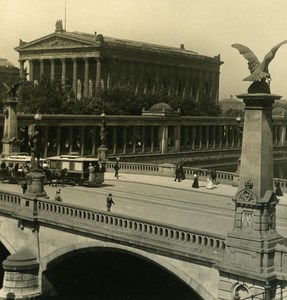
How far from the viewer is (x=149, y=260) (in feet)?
82.9

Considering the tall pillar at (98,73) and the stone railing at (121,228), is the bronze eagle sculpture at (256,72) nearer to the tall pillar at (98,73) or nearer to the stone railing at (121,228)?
the stone railing at (121,228)

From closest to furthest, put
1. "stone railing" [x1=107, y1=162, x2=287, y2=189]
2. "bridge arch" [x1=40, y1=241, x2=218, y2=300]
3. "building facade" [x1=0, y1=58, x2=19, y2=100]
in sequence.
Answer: "bridge arch" [x1=40, y1=241, x2=218, y2=300], "stone railing" [x1=107, y1=162, x2=287, y2=189], "building facade" [x1=0, y1=58, x2=19, y2=100]

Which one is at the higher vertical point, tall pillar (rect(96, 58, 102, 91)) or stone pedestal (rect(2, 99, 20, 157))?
tall pillar (rect(96, 58, 102, 91))

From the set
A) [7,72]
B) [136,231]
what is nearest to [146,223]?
[136,231]

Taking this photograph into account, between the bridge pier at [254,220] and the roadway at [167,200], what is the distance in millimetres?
3104

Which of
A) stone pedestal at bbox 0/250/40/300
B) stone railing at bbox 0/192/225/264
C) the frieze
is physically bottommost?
stone pedestal at bbox 0/250/40/300

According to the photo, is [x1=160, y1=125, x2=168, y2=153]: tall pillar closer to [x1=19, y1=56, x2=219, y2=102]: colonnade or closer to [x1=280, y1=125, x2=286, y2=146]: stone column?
[x1=19, y1=56, x2=219, y2=102]: colonnade

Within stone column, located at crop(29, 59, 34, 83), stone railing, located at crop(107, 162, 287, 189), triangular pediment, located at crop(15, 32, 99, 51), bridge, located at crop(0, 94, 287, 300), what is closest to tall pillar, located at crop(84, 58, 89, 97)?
triangular pediment, located at crop(15, 32, 99, 51)

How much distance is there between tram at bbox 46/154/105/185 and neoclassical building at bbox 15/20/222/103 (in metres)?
59.9

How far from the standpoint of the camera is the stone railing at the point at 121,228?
23266 millimetres

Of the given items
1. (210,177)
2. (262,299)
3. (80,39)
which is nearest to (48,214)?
(262,299)

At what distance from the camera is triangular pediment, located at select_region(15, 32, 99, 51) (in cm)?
11196


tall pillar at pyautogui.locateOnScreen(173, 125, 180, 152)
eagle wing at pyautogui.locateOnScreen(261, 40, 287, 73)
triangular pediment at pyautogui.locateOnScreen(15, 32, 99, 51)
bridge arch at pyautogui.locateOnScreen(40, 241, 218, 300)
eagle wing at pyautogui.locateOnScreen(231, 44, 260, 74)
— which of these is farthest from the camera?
triangular pediment at pyautogui.locateOnScreen(15, 32, 99, 51)

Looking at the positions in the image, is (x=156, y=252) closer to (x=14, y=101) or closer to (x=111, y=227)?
(x=111, y=227)
